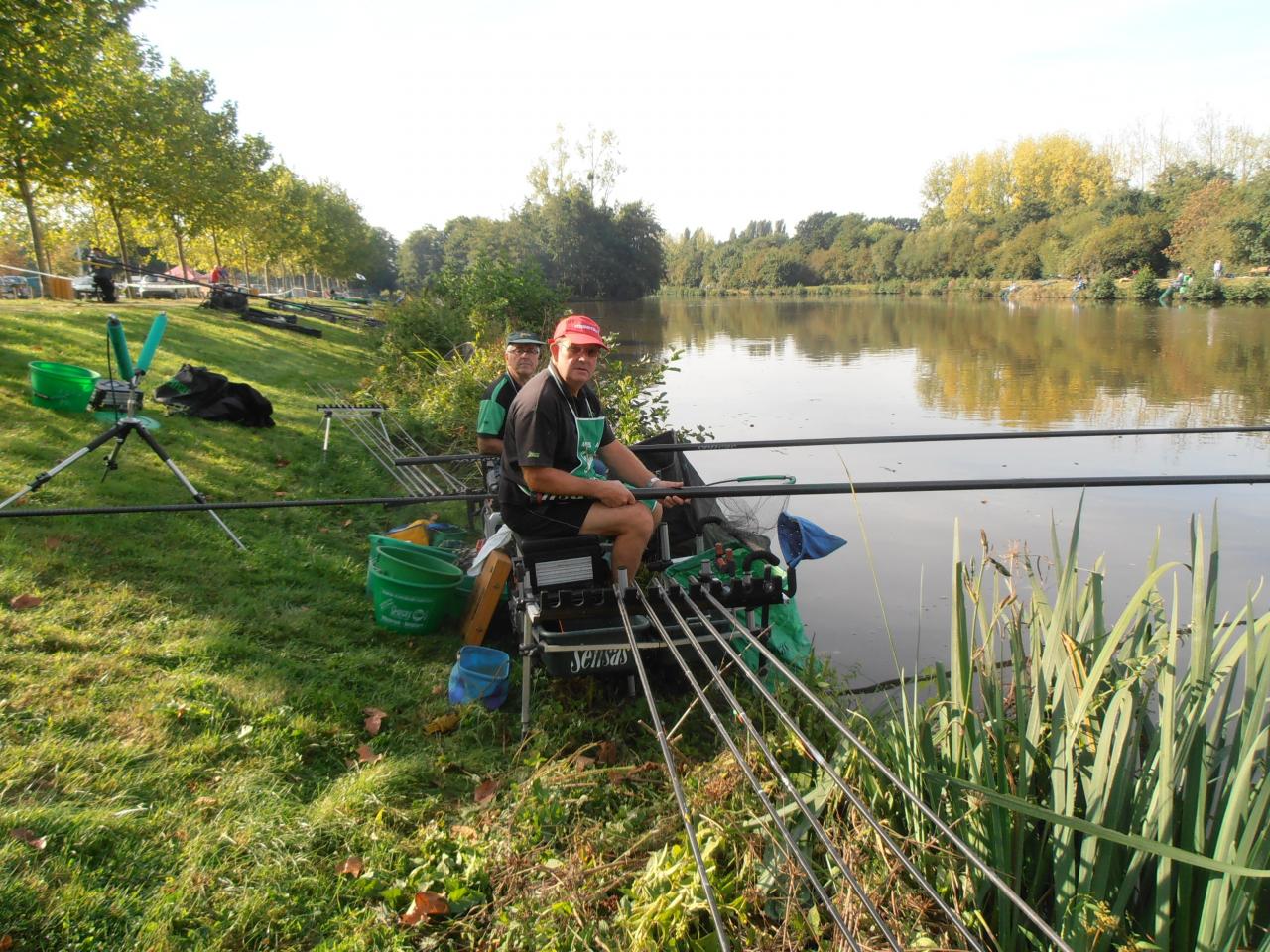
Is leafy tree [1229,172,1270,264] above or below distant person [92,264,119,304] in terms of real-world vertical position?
above

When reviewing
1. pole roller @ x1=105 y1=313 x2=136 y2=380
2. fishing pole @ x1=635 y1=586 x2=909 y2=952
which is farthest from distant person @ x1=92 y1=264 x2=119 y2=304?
fishing pole @ x1=635 y1=586 x2=909 y2=952

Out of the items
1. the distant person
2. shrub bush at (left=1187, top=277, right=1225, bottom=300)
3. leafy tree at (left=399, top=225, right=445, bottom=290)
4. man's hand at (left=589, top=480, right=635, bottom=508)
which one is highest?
leafy tree at (left=399, top=225, right=445, bottom=290)

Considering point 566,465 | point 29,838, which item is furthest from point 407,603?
point 29,838

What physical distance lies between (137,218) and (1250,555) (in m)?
28.2

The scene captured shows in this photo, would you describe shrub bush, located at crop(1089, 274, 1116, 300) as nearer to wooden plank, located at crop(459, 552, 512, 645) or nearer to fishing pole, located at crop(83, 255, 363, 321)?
fishing pole, located at crop(83, 255, 363, 321)

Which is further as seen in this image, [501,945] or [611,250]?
[611,250]

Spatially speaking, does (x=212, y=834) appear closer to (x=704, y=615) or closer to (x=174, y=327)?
(x=704, y=615)

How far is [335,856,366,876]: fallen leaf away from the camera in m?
2.90

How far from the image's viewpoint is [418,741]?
3.93 m

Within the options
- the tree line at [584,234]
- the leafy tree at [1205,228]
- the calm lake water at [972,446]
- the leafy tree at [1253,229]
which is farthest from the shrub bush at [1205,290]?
the tree line at [584,234]

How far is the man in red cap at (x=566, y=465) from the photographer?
3842mm

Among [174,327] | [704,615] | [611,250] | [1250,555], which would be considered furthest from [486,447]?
[611,250]

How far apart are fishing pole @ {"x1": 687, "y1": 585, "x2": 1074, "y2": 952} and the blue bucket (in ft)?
3.86

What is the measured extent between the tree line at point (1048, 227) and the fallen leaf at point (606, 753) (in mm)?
57774
